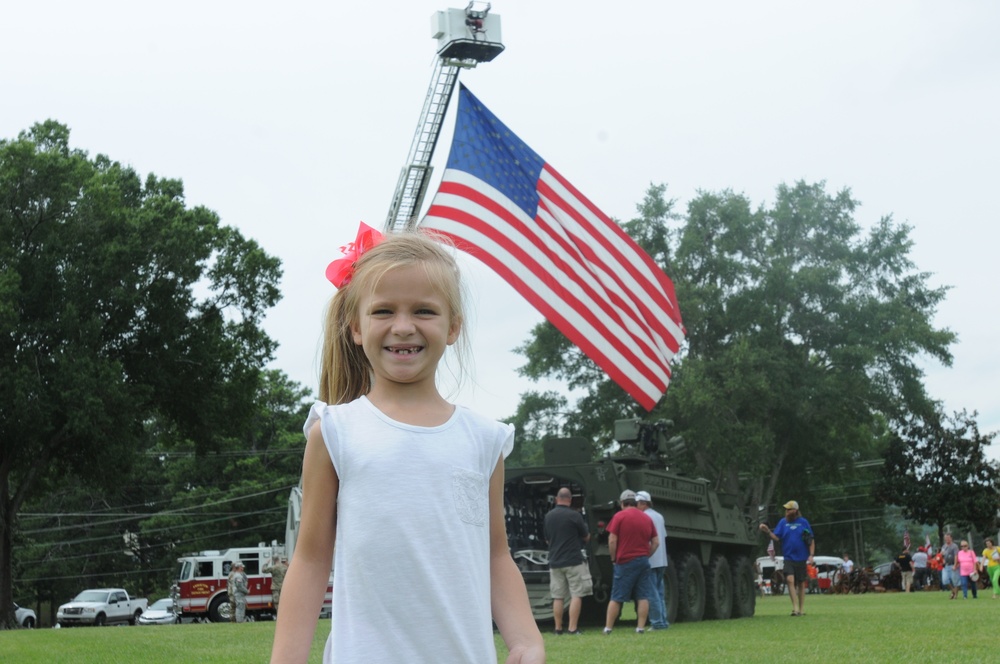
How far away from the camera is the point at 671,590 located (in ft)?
60.7

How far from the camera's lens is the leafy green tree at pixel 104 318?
30.7m

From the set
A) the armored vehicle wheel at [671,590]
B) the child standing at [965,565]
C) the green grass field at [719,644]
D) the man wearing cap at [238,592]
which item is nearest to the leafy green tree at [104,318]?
the man wearing cap at [238,592]

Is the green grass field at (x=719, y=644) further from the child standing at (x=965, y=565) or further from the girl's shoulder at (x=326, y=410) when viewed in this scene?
the child standing at (x=965, y=565)

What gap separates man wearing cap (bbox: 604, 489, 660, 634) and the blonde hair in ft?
42.7

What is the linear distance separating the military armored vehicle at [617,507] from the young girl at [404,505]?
591 inches

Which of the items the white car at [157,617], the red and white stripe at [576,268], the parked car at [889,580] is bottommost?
the white car at [157,617]

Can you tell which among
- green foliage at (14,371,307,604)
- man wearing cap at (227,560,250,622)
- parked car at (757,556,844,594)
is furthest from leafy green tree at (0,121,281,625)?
green foliage at (14,371,307,604)

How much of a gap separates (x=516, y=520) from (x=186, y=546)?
47332 mm

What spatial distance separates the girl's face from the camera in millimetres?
2641

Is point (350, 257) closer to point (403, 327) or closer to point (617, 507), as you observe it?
point (403, 327)

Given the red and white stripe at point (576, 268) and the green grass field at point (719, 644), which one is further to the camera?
the red and white stripe at point (576, 268)

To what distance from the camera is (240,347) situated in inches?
1389

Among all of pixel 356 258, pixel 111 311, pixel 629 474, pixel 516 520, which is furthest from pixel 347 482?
pixel 111 311

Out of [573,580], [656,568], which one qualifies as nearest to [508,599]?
[573,580]
